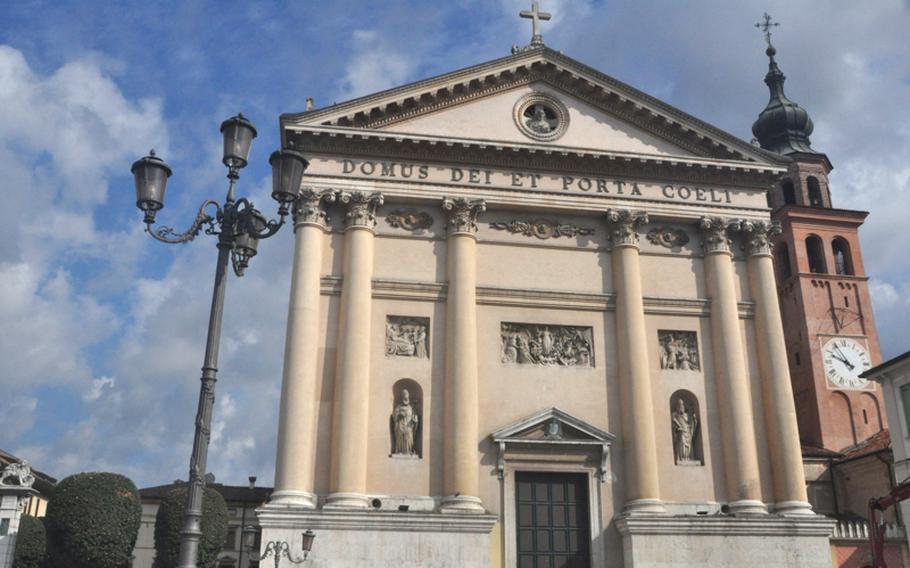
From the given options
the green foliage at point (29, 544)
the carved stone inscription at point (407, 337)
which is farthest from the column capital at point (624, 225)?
the green foliage at point (29, 544)

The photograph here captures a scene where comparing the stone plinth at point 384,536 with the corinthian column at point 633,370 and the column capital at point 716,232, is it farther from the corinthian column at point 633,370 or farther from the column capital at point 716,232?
the column capital at point 716,232

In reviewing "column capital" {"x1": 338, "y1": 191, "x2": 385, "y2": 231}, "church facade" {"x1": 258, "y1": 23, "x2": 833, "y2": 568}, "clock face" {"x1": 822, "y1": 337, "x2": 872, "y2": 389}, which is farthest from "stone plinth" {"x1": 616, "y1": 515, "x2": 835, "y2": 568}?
"clock face" {"x1": 822, "y1": 337, "x2": 872, "y2": 389}

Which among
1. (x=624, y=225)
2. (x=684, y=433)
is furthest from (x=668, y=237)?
(x=684, y=433)

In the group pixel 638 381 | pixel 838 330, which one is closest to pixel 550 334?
pixel 638 381

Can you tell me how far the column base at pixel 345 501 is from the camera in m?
19.0

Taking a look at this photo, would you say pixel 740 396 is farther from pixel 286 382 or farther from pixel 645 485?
pixel 286 382

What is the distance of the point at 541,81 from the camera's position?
24281 mm

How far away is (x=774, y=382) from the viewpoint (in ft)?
72.5

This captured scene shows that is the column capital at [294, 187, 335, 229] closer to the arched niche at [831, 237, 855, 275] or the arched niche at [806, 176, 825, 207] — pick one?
the arched niche at [831, 237, 855, 275]

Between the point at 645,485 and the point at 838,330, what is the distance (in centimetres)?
2437

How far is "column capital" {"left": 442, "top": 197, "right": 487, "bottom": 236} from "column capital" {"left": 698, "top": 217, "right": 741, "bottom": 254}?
6.11 metres

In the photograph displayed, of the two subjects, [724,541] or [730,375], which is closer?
[724,541]

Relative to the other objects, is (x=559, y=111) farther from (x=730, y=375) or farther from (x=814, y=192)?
(x=814, y=192)

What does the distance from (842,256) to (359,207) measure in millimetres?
30568
